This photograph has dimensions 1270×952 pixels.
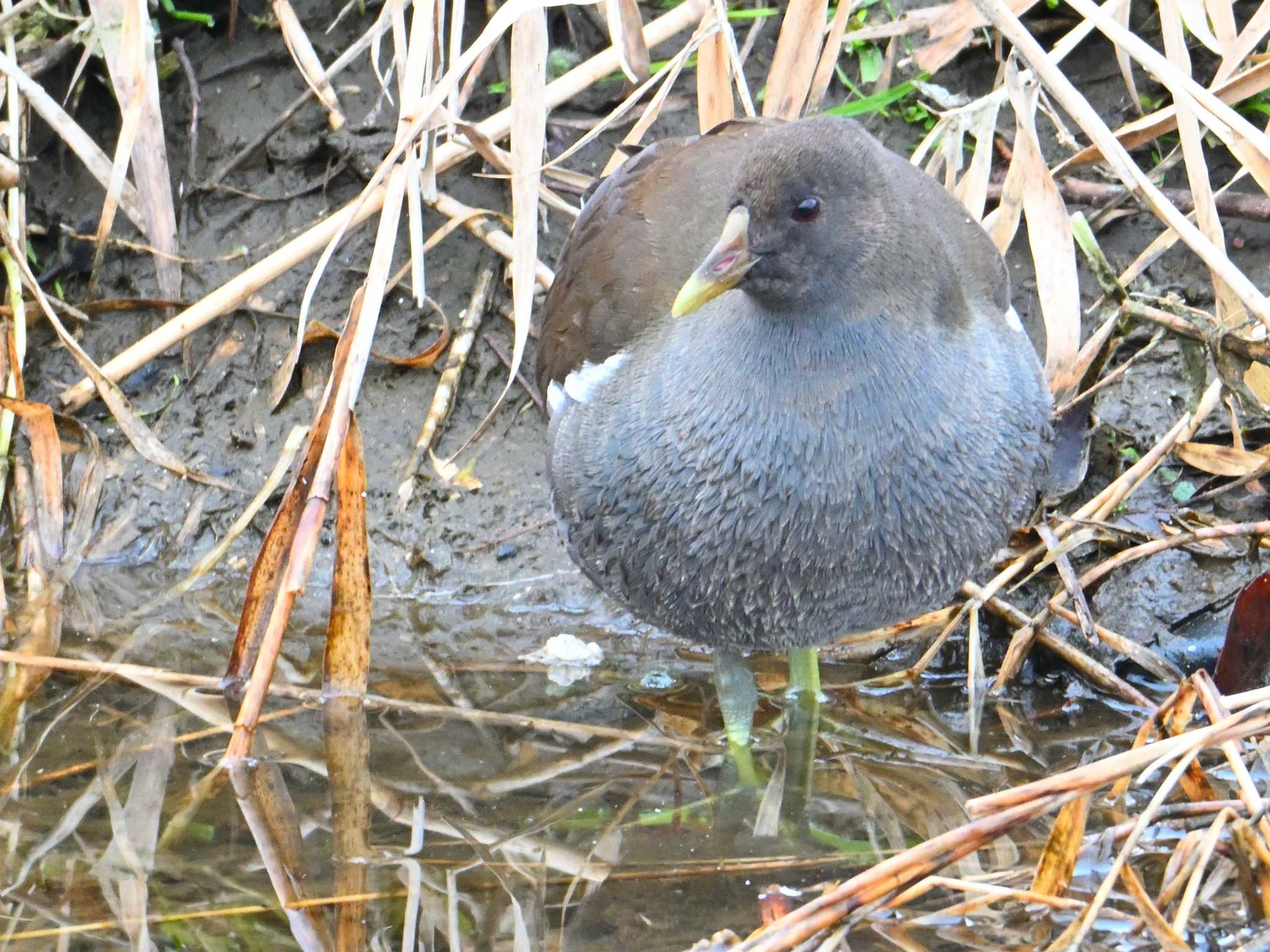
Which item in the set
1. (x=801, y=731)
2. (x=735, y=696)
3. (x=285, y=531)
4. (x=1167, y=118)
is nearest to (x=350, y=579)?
(x=285, y=531)

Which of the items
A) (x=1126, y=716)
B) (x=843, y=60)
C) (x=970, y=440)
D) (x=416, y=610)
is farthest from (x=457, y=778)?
(x=843, y=60)

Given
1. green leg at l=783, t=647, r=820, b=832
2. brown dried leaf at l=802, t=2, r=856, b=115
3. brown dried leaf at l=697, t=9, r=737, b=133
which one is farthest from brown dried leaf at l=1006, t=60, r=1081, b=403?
green leg at l=783, t=647, r=820, b=832

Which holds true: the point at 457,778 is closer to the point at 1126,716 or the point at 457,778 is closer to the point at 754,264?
the point at 754,264

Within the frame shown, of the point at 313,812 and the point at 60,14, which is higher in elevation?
the point at 60,14

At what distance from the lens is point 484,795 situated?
8.68 feet

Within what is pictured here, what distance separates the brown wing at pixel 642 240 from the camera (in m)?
2.70

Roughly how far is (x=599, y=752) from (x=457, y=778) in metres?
0.28

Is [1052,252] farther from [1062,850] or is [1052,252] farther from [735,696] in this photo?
[1062,850]

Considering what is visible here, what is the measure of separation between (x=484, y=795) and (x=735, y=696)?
0.57m

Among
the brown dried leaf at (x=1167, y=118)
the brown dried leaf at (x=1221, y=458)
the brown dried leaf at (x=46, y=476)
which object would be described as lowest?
the brown dried leaf at (x=46, y=476)

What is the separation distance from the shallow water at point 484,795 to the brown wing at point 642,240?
2.30 feet

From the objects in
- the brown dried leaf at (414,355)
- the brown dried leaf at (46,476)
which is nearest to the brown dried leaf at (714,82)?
the brown dried leaf at (414,355)

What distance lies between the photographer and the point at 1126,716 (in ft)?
9.48

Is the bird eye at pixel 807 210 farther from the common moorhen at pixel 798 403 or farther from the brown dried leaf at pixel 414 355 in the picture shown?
the brown dried leaf at pixel 414 355
